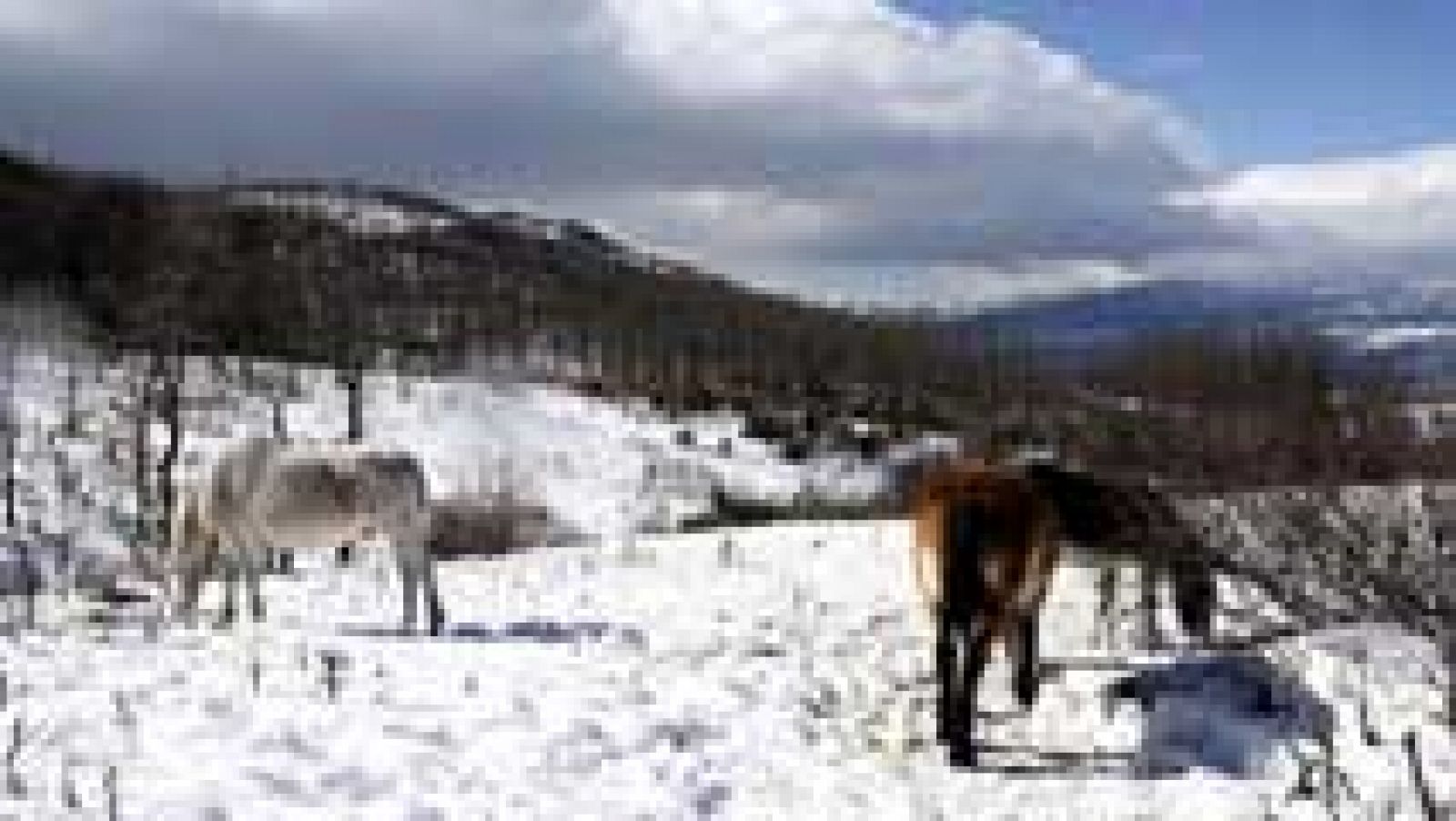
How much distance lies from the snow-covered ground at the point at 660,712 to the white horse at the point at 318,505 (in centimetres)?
57

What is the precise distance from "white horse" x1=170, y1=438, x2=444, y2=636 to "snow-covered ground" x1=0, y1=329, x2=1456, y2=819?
1.88 feet

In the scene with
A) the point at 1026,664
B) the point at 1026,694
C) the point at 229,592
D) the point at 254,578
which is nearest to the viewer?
the point at 1026,664

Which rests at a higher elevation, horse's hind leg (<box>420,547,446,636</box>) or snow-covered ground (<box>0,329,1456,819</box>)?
horse's hind leg (<box>420,547,446,636</box>)

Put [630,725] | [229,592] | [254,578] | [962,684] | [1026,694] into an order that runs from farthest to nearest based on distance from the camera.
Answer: [254,578], [229,592], [1026,694], [962,684], [630,725]

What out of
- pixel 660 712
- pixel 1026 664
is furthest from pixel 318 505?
pixel 1026 664

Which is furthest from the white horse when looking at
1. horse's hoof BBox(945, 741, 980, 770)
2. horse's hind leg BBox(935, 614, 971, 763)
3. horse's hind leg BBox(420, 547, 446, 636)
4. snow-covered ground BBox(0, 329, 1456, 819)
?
horse's hoof BBox(945, 741, 980, 770)

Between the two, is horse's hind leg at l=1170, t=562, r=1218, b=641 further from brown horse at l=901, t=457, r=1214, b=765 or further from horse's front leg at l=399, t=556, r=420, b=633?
horse's front leg at l=399, t=556, r=420, b=633

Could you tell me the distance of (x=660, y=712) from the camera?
11.6 meters

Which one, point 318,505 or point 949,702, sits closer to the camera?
point 949,702

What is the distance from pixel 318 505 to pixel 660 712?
13.2 feet

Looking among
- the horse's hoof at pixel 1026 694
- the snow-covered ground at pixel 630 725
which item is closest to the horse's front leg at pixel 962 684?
the snow-covered ground at pixel 630 725

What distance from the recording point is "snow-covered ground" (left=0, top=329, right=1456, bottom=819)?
980cm

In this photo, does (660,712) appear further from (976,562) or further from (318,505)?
(318,505)

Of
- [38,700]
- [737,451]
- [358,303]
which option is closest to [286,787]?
[38,700]
